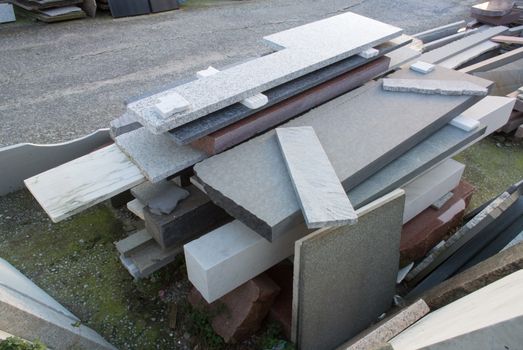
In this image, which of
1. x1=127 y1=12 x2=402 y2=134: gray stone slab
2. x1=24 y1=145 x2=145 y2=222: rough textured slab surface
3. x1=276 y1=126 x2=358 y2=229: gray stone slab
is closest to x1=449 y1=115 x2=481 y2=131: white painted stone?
x1=127 y1=12 x2=402 y2=134: gray stone slab

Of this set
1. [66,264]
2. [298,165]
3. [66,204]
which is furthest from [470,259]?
[66,264]

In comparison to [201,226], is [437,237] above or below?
below

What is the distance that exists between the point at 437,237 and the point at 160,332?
6.86 feet

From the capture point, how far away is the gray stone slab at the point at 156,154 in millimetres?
2492

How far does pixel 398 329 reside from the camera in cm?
207

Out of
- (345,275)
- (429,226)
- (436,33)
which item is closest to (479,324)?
(345,275)

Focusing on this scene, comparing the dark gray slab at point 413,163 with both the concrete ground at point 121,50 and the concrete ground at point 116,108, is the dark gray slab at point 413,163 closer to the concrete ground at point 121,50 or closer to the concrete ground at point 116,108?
the concrete ground at point 116,108

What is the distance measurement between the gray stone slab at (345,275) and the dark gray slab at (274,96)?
872 mm

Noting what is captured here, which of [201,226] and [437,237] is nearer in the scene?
[201,226]

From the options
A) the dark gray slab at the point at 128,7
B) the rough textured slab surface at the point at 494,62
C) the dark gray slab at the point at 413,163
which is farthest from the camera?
the dark gray slab at the point at 128,7

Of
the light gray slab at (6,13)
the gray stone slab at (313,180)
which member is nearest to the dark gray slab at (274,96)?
the gray stone slab at (313,180)

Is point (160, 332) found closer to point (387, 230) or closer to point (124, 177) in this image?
point (124, 177)

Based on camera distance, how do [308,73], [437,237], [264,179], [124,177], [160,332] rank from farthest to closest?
[437,237], [308,73], [160,332], [124,177], [264,179]

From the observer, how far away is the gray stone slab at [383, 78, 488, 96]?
3.07 meters
